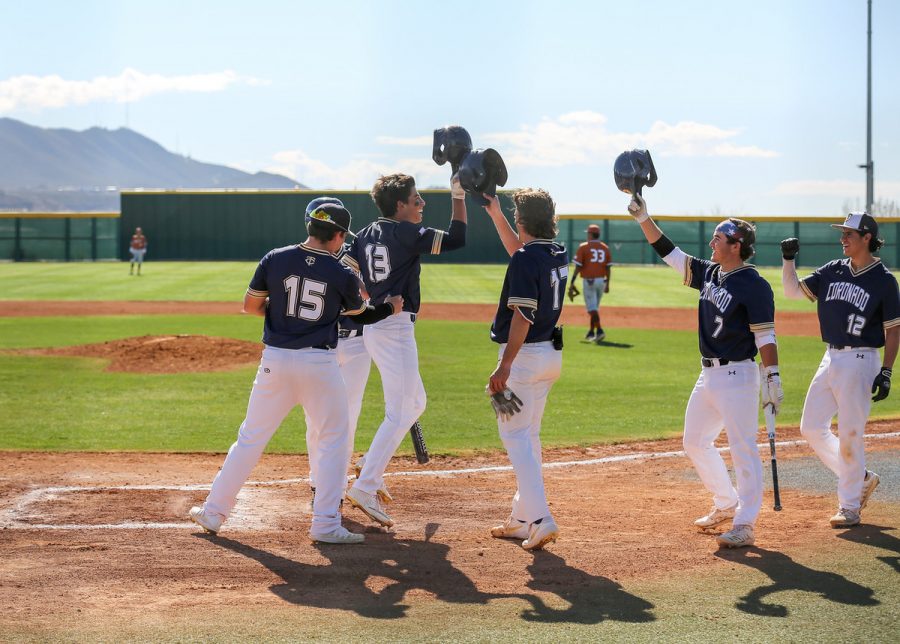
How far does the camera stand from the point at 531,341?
6566 millimetres

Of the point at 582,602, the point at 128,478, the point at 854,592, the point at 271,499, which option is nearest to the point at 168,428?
the point at 128,478

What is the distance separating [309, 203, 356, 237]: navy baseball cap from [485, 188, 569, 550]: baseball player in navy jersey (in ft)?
3.63

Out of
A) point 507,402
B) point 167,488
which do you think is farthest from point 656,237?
point 167,488

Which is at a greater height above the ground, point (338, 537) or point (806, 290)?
point (806, 290)

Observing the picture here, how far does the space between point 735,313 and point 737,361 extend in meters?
0.32

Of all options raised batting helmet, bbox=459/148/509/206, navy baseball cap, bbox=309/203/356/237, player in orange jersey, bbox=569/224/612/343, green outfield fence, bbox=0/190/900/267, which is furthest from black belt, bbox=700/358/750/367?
green outfield fence, bbox=0/190/900/267

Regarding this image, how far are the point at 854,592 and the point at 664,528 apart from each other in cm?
164

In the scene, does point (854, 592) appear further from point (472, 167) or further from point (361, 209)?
point (361, 209)

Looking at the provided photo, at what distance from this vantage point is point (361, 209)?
170ft

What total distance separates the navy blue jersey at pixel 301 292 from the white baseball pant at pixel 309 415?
0.10 metres

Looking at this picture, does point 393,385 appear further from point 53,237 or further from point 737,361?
point 53,237

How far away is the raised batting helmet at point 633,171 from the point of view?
734 centimetres

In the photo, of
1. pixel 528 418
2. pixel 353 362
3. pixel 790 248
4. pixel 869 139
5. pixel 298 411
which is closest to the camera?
pixel 528 418

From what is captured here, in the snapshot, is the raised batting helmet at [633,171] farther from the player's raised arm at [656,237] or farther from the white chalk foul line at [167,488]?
the white chalk foul line at [167,488]
